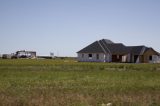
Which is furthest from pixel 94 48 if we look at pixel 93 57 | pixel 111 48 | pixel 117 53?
pixel 117 53

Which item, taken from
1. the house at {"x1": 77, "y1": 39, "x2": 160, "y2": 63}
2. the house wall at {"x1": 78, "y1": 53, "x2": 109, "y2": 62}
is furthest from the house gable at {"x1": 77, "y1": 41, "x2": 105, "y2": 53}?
the house wall at {"x1": 78, "y1": 53, "x2": 109, "y2": 62}

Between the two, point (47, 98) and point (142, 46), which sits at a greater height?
point (142, 46)

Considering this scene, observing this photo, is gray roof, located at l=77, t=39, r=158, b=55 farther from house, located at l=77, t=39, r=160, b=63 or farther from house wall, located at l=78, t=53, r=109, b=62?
house wall, located at l=78, t=53, r=109, b=62

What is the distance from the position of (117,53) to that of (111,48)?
86.3 inches

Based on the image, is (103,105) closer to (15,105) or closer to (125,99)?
(125,99)

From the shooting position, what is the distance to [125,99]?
16.4m

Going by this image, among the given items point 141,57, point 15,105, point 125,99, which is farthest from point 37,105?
point 141,57

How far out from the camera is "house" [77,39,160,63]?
84.2 meters

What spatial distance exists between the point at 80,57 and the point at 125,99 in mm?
73114

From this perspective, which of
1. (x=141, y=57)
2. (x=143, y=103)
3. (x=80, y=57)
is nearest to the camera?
(x=143, y=103)

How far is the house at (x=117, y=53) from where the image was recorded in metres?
84.2

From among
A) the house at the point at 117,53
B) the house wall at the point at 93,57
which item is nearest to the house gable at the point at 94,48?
the house at the point at 117,53

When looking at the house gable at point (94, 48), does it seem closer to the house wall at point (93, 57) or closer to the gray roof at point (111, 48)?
the gray roof at point (111, 48)

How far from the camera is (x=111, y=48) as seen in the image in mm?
87062
